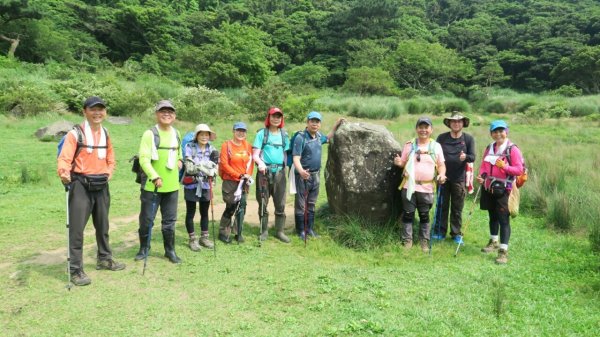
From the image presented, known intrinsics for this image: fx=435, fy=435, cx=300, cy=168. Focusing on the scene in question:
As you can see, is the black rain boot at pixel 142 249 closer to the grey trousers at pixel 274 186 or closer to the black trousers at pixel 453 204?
the grey trousers at pixel 274 186

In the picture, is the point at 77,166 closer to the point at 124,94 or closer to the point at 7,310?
the point at 7,310

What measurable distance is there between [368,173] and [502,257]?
2095 millimetres

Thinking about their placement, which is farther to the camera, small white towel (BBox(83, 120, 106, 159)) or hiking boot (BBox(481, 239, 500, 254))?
hiking boot (BBox(481, 239, 500, 254))

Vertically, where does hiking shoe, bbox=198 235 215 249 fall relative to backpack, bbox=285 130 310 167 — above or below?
below

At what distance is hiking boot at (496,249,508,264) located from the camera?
5602 mm

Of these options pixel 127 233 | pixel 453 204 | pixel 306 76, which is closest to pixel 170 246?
pixel 127 233

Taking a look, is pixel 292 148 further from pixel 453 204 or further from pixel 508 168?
pixel 508 168

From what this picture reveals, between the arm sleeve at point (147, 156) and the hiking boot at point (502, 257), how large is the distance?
14.3 ft

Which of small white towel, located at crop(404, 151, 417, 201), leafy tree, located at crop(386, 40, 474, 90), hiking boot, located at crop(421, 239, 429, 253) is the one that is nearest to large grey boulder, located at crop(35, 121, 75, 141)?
small white towel, located at crop(404, 151, 417, 201)

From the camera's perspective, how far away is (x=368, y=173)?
6.43m

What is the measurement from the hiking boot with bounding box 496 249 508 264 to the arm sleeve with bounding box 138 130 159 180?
4.37 meters

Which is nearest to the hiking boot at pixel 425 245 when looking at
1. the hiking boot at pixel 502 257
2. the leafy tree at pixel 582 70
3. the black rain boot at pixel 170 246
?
the hiking boot at pixel 502 257

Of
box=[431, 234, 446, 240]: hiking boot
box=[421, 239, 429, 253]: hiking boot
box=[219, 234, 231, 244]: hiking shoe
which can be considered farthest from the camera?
box=[431, 234, 446, 240]: hiking boot

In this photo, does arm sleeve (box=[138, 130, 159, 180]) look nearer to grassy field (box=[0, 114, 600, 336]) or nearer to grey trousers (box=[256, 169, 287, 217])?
grassy field (box=[0, 114, 600, 336])
